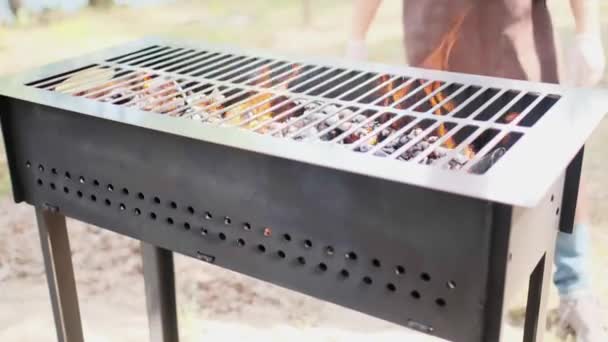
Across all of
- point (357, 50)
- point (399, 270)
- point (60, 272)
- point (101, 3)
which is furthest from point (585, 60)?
point (101, 3)

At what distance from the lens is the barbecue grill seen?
0.68m

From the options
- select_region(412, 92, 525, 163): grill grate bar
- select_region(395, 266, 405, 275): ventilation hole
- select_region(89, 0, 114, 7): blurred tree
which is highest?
select_region(412, 92, 525, 163): grill grate bar

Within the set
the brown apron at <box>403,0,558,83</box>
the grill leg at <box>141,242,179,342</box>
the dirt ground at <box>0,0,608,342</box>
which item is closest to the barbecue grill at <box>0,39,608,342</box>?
the grill leg at <box>141,242,179,342</box>

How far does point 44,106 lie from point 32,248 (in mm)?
1137

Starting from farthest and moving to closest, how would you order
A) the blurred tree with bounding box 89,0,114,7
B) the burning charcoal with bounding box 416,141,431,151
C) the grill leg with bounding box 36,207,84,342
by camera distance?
the blurred tree with bounding box 89,0,114,7 < the grill leg with bounding box 36,207,84,342 < the burning charcoal with bounding box 416,141,431,151

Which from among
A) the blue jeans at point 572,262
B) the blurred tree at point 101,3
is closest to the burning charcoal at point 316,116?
the blue jeans at point 572,262

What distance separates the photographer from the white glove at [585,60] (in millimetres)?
1306

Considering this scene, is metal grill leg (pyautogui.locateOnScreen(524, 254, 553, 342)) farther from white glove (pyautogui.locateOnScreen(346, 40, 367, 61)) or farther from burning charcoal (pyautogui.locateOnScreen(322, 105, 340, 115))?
white glove (pyautogui.locateOnScreen(346, 40, 367, 61))

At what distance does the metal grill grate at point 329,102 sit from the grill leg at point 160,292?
28cm

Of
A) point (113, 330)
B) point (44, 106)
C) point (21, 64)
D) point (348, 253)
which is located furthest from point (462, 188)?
point (21, 64)

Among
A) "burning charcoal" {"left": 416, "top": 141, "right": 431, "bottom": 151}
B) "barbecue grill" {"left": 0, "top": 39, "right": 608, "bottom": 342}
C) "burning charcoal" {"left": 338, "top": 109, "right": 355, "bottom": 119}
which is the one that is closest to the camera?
"barbecue grill" {"left": 0, "top": 39, "right": 608, "bottom": 342}

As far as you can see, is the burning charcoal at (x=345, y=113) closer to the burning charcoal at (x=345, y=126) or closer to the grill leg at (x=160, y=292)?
the burning charcoal at (x=345, y=126)

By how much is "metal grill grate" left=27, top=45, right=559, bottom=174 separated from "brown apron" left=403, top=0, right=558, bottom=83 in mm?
405

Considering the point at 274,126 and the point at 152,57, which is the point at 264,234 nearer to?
the point at 274,126
